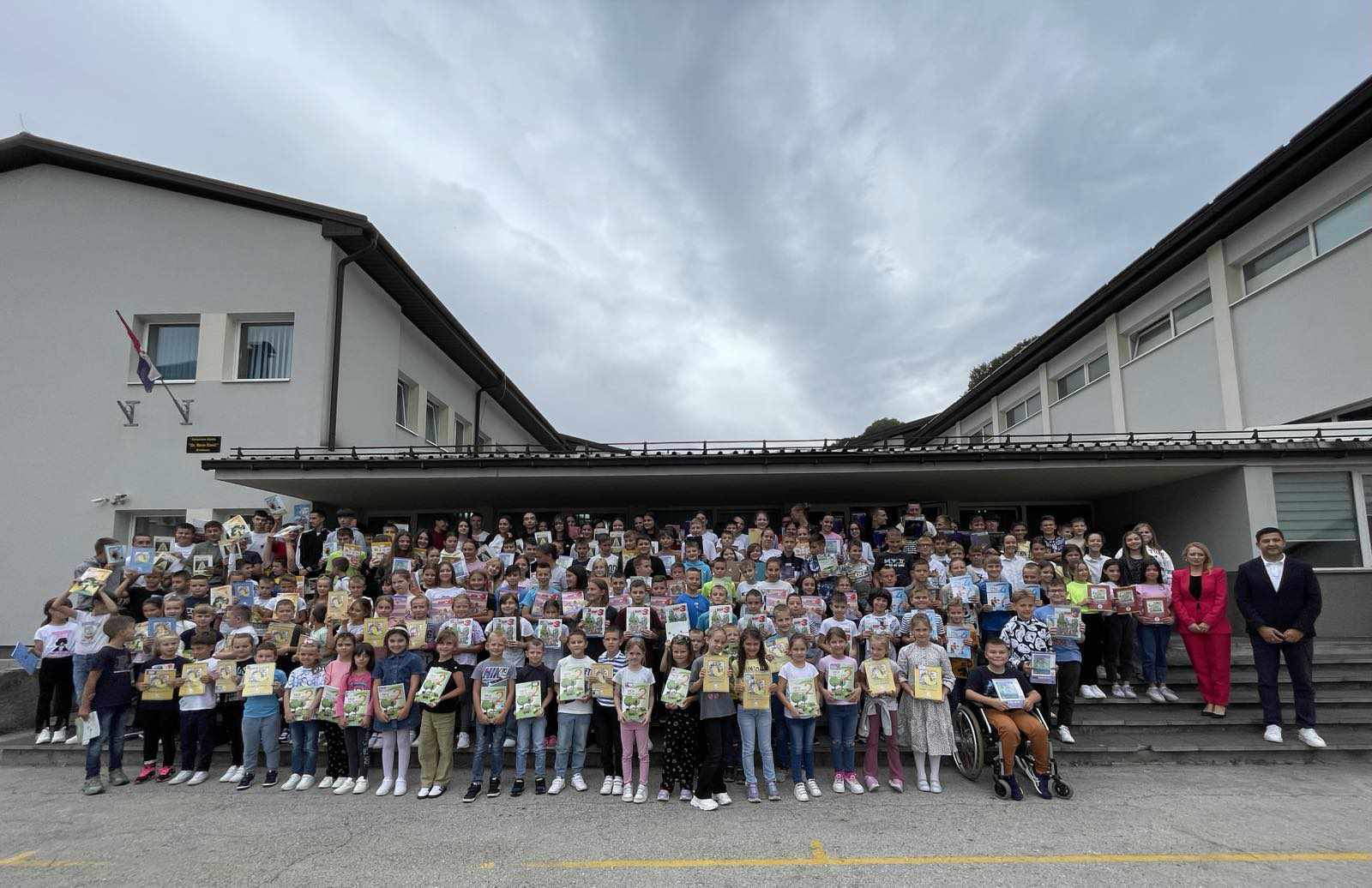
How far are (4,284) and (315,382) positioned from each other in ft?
22.1

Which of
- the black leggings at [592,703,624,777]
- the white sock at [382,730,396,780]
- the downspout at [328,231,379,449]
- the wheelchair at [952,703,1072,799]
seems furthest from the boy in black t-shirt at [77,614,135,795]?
the wheelchair at [952,703,1072,799]

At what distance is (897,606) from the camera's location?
838cm

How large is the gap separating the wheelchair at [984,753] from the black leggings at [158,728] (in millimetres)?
7980

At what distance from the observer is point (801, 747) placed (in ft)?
22.3

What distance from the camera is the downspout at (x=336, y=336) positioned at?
13.6 m

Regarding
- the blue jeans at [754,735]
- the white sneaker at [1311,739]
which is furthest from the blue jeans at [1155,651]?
the blue jeans at [754,735]

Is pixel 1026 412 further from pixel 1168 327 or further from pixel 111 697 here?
pixel 111 697

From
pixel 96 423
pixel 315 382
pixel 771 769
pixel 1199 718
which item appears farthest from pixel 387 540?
pixel 1199 718

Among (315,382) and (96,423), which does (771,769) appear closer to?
(315,382)

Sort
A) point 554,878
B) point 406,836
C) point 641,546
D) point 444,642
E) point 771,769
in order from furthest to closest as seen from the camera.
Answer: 1. point 641,546
2. point 444,642
3. point 771,769
4. point 406,836
5. point 554,878

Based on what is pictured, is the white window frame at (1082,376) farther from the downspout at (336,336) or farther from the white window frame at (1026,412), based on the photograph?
the downspout at (336,336)

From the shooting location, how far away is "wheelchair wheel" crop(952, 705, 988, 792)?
676 centimetres

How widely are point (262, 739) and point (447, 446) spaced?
7.56 meters

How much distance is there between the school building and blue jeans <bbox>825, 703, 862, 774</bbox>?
16.9 ft
